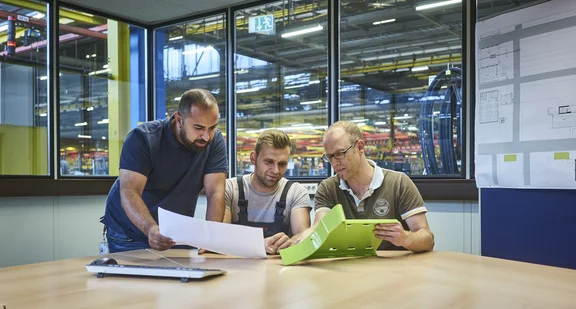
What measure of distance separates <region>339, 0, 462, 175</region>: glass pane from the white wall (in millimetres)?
→ 346

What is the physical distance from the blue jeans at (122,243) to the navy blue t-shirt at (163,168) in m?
0.02

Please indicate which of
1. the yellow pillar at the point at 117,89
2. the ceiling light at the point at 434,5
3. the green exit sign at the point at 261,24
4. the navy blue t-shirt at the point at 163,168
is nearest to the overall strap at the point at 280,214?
the navy blue t-shirt at the point at 163,168

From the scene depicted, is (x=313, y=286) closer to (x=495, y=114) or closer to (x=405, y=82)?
(x=495, y=114)

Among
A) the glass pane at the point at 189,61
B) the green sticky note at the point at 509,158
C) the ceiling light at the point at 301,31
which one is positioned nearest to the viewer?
the green sticky note at the point at 509,158

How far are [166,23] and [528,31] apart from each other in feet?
11.5

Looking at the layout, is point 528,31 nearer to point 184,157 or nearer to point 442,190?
point 442,190

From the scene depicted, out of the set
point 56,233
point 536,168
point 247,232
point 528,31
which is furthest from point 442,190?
point 56,233

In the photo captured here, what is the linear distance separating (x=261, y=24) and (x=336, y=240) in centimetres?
325

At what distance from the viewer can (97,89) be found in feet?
14.9

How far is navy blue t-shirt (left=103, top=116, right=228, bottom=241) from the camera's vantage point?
2062 millimetres

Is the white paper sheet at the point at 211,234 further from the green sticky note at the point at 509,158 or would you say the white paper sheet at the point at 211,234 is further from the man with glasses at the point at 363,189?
the green sticky note at the point at 509,158

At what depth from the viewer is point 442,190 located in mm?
3229

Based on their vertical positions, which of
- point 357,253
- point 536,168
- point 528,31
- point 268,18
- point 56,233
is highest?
point 268,18

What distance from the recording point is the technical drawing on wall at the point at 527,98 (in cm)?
238
